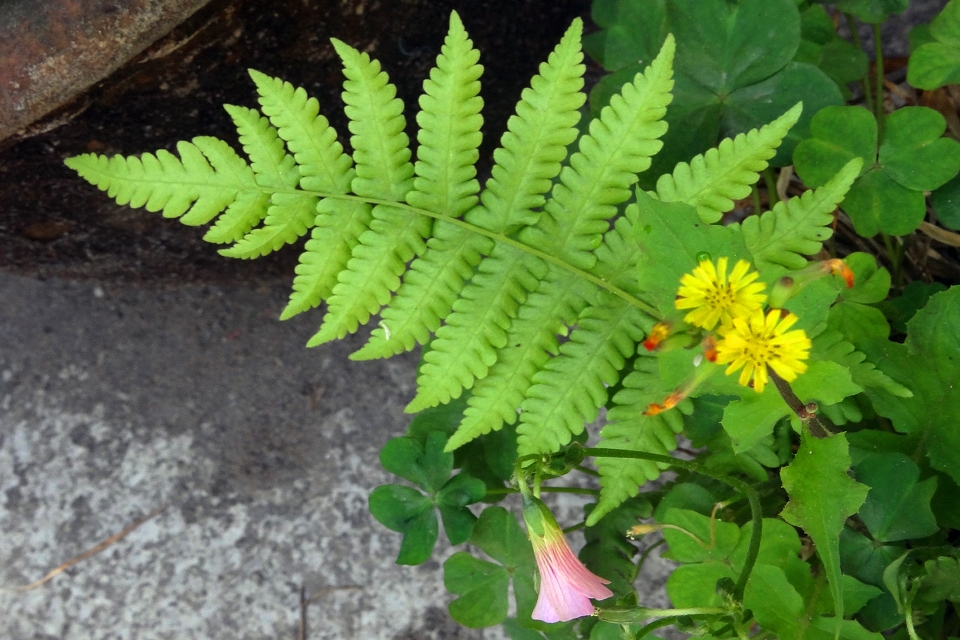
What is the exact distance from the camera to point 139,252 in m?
1.72

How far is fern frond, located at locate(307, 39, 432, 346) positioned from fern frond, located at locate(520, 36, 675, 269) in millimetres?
175

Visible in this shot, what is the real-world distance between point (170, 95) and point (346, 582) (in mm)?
1175

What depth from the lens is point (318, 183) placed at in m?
1.05

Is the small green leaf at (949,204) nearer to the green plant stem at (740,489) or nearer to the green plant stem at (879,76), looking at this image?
the green plant stem at (879,76)

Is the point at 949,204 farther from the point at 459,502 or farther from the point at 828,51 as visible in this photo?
the point at 459,502

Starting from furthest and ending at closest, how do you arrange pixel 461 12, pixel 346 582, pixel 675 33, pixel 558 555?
pixel 346 582 < pixel 461 12 < pixel 675 33 < pixel 558 555

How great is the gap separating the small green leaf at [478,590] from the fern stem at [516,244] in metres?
0.57

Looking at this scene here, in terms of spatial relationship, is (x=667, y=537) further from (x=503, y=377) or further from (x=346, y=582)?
(x=346, y=582)

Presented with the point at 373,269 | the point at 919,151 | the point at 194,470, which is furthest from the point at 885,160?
the point at 194,470

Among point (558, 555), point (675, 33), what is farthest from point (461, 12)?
point (558, 555)

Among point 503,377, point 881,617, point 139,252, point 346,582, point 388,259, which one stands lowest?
point 346,582

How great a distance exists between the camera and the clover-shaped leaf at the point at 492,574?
132 centimetres

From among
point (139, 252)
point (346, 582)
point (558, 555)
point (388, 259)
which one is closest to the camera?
point (558, 555)

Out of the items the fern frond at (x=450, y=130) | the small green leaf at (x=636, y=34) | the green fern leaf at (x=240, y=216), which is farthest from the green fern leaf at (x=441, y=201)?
the small green leaf at (x=636, y=34)
